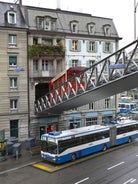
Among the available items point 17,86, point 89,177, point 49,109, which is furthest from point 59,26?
point 89,177

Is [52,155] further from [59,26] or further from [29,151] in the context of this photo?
[59,26]

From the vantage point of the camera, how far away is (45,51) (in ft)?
120

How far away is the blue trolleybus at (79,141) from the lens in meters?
25.3

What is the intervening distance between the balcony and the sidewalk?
12.9 meters

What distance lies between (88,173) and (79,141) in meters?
4.72

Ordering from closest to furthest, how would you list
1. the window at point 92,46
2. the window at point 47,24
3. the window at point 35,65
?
the window at point 35,65
the window at point 47,24
the window at point 92,46

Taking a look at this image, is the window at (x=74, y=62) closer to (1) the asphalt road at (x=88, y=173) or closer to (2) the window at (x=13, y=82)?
(2) the window at (x=13, y=82)

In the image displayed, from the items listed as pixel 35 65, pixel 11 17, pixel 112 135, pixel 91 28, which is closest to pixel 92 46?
pixel 91 28

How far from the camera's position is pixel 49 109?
107 feet

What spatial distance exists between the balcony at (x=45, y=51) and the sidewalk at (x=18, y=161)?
12.9m

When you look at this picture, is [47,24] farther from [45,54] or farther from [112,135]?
[112,135]

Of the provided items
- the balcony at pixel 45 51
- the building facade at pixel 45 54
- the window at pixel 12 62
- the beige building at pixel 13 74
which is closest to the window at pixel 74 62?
the building facade at pixel 45 54

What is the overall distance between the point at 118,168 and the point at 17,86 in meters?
17.2

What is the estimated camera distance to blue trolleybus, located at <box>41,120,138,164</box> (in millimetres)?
25344
